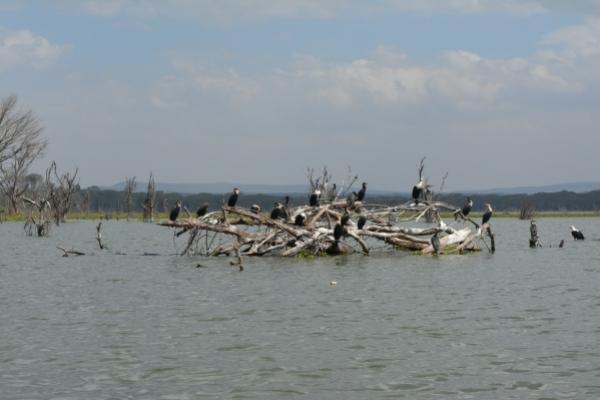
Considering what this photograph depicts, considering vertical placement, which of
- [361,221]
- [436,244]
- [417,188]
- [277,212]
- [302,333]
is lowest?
[302,333]

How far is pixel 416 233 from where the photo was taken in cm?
3045

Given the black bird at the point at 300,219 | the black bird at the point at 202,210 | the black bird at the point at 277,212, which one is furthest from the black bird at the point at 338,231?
the black bird at the point at 202,210

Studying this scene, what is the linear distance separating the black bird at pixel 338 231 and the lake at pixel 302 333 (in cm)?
271

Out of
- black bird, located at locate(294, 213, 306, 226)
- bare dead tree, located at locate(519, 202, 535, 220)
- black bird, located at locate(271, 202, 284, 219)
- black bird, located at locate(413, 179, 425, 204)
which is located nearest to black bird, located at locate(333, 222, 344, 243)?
black bird, located at locate(294, 213, 306, 226)

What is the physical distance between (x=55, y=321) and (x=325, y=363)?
599 centimetres

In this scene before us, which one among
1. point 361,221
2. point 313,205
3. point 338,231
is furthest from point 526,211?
point 338,231

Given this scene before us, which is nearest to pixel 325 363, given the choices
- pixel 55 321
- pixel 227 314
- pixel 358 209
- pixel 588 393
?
pixel 588 393

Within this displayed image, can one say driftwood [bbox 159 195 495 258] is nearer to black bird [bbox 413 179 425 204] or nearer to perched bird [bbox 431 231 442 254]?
perched bird [bbox 431 231 442 254]

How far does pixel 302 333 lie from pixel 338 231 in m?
14.4

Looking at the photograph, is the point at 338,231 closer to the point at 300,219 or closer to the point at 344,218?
the point at 344,218

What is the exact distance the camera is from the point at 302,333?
45.5 ft

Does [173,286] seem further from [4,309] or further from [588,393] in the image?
[588,393]

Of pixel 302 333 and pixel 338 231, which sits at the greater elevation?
pixel 338 231

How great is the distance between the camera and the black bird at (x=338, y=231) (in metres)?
28.1
